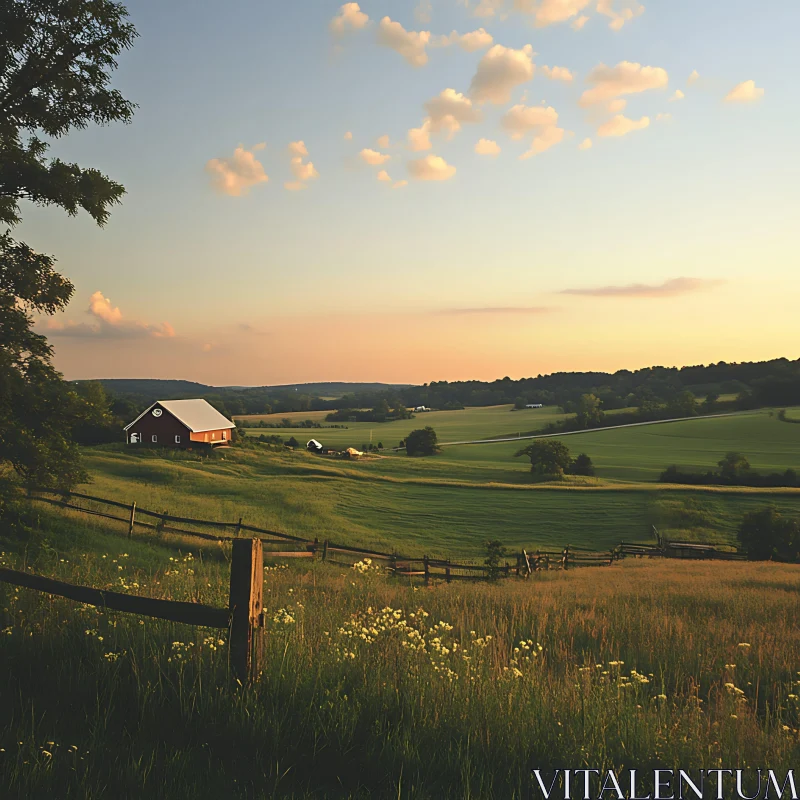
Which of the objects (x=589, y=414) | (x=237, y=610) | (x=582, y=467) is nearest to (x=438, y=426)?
(x=589, y=414)

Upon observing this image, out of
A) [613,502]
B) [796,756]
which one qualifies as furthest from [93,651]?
[613,502]

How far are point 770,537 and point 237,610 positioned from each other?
47.2 metres

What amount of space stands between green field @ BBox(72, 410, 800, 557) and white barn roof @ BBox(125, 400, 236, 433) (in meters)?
4.36

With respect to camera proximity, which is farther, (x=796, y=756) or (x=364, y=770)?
(x=796, y=756)

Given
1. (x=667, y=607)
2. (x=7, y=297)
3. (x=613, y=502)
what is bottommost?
(x=613, y=502)

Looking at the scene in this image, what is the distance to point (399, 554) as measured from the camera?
1341 inches

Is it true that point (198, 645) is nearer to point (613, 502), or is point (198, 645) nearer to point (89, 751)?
point (89, 751)

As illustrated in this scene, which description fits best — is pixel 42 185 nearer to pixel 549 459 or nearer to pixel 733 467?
pixel 549 459

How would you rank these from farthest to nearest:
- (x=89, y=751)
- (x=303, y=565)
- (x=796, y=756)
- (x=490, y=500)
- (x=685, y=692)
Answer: (x=490, y=500) < (x=303, y=565) < (x=685, y=692) < (x=796, y=756) < (x=89, y=751)

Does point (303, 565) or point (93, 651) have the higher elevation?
point (93, 651)

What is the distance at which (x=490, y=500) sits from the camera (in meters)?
55.9

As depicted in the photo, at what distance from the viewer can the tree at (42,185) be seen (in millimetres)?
12484

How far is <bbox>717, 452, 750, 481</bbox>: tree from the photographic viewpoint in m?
74.2

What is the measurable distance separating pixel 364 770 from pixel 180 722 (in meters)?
1.41
